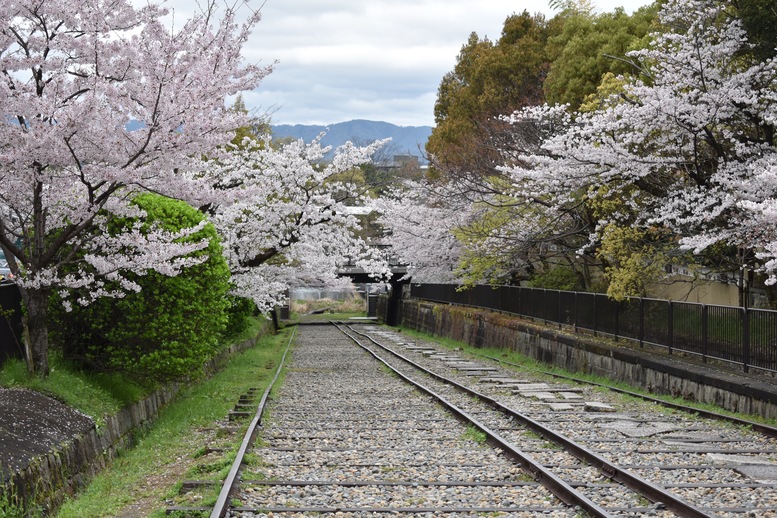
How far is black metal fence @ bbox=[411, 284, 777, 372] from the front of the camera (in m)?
14.7

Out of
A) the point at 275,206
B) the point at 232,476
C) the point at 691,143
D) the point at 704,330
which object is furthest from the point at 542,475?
the point at 275,206

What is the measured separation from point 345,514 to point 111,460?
4.54m

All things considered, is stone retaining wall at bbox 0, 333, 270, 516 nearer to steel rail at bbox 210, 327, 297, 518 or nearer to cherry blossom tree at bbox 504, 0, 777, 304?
steel rail at bbox 210, 327, 297, 518

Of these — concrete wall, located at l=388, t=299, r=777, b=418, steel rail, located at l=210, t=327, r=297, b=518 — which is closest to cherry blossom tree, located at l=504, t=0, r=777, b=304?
concrete wall, located at l=388, t=299, r=777, b=418

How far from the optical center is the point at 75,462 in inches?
359

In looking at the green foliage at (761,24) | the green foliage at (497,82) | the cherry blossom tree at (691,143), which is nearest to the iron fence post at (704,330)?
the cherry blossom tree at (691,143)

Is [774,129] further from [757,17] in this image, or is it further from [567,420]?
[567,420]

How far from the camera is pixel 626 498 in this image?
767 centimetres

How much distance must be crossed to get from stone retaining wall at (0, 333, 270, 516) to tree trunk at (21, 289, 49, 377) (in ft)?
3.80

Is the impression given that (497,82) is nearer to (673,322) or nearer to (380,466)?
(673,322)

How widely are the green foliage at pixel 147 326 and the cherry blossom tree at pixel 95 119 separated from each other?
4.03 feet

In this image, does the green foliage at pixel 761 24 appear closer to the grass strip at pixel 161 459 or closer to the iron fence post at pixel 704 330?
the iron fence post at pixel 704 330

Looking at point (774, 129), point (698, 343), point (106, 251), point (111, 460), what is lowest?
point (111, 460)

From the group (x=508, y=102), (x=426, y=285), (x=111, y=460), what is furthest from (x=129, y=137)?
(x=426, y=285)
